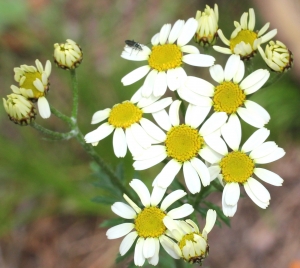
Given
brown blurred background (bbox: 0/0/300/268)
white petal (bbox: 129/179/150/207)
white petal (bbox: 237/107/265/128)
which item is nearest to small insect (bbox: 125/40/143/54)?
white petal (bbox: 237/107/265/128)

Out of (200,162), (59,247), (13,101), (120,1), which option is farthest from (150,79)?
(120,1)

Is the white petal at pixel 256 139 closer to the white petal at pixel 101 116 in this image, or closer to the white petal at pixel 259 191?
the white petal at pixel 259 191

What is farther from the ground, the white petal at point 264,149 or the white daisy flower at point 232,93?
the white daisy flower at point 232,93

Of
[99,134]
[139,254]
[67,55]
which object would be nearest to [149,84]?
[99,134]

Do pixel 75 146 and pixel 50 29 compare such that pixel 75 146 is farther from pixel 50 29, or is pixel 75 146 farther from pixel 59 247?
pixel 50 29

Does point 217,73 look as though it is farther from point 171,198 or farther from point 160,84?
point 171,198

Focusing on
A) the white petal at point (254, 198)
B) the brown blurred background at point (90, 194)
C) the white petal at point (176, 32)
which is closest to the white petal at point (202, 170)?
the white petal at point (254, 198)
